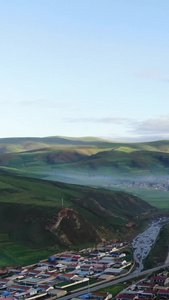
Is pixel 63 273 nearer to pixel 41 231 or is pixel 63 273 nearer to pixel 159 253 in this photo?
pixel 41 231

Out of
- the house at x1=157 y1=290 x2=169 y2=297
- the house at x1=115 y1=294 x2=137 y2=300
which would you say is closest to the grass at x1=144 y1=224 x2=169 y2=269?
the house at x1=157 y1=290 x2=169 y2=297

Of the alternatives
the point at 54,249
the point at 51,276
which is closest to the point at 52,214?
the point at 54,249

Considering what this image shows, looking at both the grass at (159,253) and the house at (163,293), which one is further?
the grass at (159,253)

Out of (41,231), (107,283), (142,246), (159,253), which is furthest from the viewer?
(41,231)

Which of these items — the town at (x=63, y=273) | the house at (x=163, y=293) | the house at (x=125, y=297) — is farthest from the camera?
the town at (x=63, y=273)

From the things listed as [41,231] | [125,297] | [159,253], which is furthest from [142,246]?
[125,297]

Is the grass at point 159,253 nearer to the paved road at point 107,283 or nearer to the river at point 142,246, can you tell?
the river at point 142,246

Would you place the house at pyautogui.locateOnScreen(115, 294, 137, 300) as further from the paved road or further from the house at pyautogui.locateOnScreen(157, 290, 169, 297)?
the paved road

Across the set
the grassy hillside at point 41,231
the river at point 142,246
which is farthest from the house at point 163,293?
the grassy hillside at point 41,231

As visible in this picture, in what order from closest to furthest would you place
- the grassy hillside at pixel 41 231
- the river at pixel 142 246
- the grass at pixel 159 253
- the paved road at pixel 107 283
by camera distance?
the paved road at pixel 107 283
the grass at pixel 159 253
the river at pixel 142 246
the grassy hillside at pixel 41 231

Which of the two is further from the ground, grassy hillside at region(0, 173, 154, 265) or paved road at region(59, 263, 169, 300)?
grassy hillside at region(0, 173, 154, 265)

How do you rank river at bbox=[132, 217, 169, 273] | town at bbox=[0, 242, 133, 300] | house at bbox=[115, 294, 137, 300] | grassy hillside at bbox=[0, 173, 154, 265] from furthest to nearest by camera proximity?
grassy hillside at bbox=[0, 173, 154, 265]
river at bbox=[132, 217, 169, 273]
town at bbox=[0, 242, 133, 300]
house at bbox=[115, 294, 137, 300]
